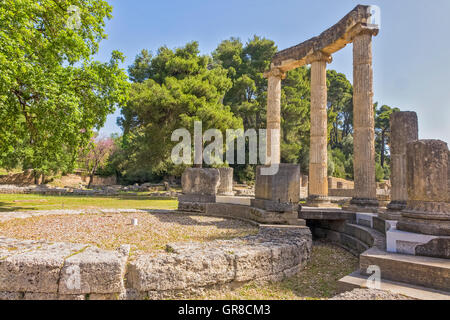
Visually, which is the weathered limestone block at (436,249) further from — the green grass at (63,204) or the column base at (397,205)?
the green grass at (63,204)

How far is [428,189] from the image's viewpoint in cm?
442

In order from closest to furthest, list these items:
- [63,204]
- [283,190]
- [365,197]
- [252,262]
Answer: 1. [252,262]
2. [283,190]
3. [365,197]
4. [63,204]

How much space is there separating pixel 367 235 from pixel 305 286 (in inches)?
105

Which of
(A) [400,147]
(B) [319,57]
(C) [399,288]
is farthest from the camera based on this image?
(B) [319,57]

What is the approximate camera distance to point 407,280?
11.4 feet

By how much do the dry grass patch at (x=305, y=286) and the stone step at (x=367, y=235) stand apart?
1.88 feet

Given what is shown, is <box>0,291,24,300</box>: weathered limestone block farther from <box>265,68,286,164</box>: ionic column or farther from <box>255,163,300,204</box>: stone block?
<box>265,68,286,164</box>: ionic column

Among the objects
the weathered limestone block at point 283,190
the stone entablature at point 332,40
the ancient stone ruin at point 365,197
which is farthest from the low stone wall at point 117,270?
the stone entablature at point 332,40

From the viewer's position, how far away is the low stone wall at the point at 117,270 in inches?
118

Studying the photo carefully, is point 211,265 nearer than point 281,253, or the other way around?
point 211,265

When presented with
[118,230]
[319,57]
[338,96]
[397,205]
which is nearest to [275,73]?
[319,57]

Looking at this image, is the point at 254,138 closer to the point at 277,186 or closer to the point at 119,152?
the point at 119,152

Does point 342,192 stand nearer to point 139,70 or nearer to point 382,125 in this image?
point 139,70

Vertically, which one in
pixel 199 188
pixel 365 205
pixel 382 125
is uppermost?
pixel 382 125
